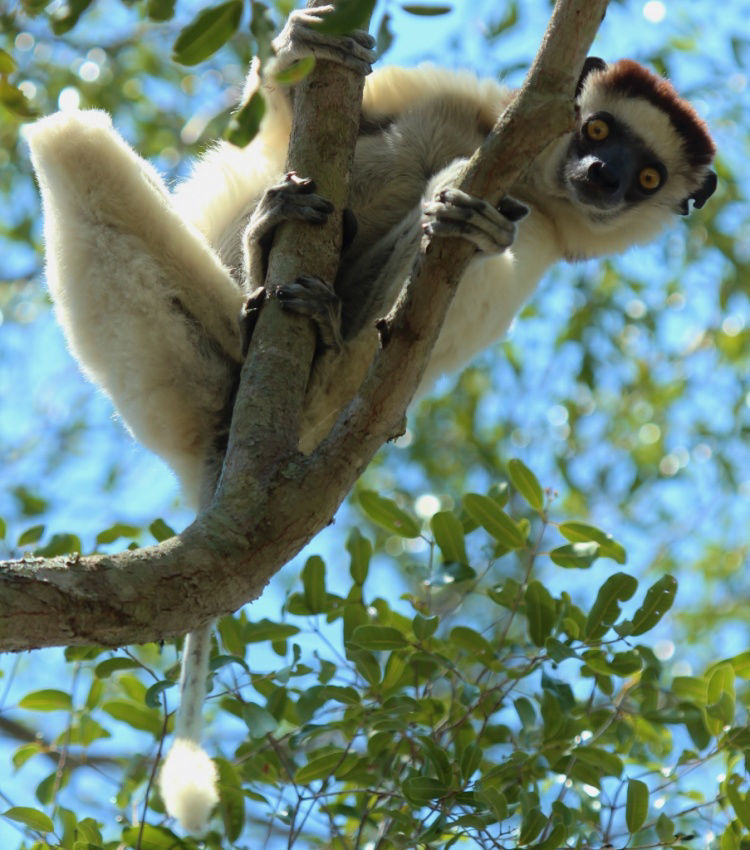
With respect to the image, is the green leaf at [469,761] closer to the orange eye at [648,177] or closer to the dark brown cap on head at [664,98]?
the orange eye at [648,177]

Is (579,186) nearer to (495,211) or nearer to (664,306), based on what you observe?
Result: (495,211)

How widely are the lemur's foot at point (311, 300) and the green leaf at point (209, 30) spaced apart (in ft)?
3.94

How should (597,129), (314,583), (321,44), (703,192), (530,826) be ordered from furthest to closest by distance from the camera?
(703,192)
(597,129)
(321,44)
(314,583)
(530,826)

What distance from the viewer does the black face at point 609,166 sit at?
464cm

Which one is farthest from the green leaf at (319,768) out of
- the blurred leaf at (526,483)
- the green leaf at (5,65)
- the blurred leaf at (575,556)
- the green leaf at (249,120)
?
the green leaf at (5,65)

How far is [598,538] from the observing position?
335 centimetres

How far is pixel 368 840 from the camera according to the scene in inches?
141

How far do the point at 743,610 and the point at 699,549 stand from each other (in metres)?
0.78

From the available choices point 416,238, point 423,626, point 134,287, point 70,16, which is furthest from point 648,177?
point 70,16

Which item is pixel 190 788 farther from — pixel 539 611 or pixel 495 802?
pixel 539 611

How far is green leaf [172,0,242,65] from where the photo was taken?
1844 mm

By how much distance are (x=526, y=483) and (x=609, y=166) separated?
193 centimetres

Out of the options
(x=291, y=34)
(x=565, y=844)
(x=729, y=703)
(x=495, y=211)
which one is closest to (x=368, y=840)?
(x=565, y=844)

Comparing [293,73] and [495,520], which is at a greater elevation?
[495,520]
